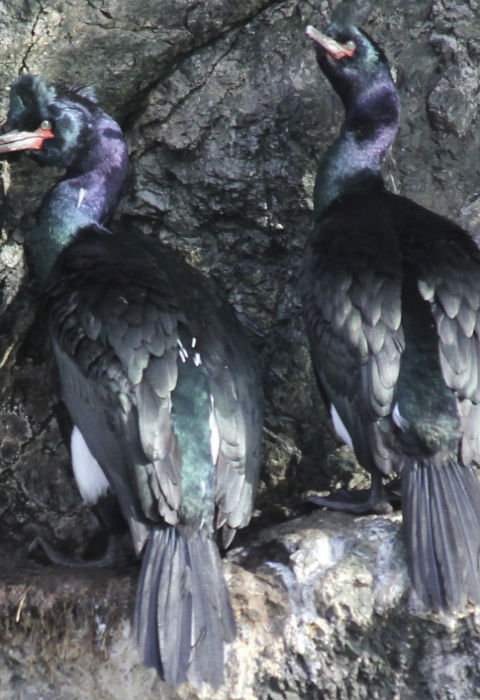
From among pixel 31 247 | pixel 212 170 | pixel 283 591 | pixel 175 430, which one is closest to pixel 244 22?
pixel 212 170

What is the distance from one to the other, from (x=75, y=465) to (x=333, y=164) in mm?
1538

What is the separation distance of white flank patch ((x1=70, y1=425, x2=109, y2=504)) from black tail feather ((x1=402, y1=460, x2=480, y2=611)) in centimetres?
108

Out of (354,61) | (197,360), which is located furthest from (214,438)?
(354,61)

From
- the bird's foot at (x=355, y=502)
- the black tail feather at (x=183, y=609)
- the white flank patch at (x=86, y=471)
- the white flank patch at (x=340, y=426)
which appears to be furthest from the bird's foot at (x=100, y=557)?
the white flank patch at (x=340, y=426)

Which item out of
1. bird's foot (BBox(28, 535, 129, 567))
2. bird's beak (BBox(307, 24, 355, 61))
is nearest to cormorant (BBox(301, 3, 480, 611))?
bird's beak (BBox(307, 24, 355, 61))

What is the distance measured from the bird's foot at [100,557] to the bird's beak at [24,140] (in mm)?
1505

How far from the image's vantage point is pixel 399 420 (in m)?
4.80

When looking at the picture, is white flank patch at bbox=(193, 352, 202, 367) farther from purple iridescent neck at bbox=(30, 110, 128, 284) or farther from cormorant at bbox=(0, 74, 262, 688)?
purple iridescent neck at bbox=(30, 110, 128, 284)

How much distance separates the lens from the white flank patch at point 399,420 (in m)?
4.79

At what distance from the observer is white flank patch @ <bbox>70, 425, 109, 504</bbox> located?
198 inches

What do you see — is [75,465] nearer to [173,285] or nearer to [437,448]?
[173,285]

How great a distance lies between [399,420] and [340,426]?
0.32 meters

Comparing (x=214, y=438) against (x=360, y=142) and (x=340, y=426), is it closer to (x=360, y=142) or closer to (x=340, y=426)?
(x=340, y=426)

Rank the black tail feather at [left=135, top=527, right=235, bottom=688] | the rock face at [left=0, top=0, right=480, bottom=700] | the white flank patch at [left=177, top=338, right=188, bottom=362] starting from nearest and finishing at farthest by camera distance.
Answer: the black tail feather at [left=135, top=527, right=235, bottom=688]
the white flank patch at [left=177, top=338, right=188, bottom=362]
the rock face at [left=0, top=0, right=480, bottom=700]
